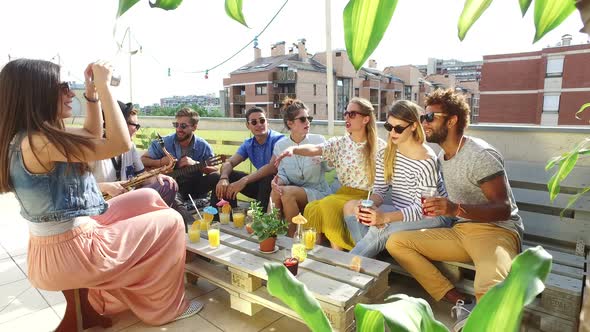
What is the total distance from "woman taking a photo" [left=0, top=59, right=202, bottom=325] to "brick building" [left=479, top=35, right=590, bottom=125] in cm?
4105

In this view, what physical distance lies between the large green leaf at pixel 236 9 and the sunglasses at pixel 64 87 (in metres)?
1.64

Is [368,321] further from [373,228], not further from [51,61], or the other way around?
[373,228]

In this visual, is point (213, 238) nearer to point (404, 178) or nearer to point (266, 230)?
point (266, 230)

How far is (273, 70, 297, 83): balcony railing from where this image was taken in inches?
1704

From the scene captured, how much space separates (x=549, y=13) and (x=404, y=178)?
7.31 feet

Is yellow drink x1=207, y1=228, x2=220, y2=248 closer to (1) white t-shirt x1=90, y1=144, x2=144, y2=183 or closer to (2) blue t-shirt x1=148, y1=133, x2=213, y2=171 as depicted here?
(1) white t-shirt x1=90, y1=144, x2=144, y2=183

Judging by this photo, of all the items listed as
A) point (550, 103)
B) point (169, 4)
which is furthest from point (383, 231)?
point (550, 103)

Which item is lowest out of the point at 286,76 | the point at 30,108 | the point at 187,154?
the point at 187,154

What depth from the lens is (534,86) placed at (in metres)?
37.3

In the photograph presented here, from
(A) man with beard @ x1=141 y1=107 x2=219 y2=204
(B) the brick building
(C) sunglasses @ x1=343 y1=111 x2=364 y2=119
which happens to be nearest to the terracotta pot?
(C) sunglasses @ x1=343 y1=111 x2=364 y2=119

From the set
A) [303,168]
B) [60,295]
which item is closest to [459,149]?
[303,168]

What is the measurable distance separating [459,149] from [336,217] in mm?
964

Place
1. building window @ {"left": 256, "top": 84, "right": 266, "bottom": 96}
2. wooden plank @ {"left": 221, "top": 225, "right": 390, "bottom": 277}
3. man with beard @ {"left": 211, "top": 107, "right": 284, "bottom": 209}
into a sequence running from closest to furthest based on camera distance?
1. wooden plank @ {"left": 221, "top": 225, "right": 390, "bottom": 277}
2. man with beard @ {"left": 211, "top": 107, "right": 284, "bottom": 209}
3. building window @ {"left": 256, "top": 84, "right": 266, "bottom": 96}

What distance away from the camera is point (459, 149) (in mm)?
2242
